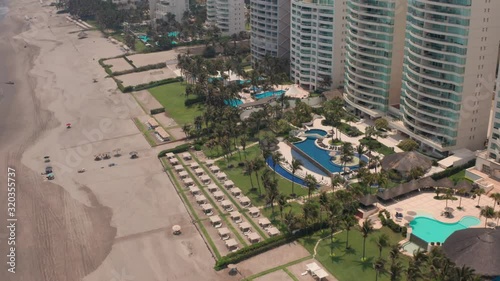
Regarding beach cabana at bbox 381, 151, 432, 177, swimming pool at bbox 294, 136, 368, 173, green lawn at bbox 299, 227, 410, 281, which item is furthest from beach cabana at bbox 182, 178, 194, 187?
beach cabana at bbox 381, 151, 432, 177

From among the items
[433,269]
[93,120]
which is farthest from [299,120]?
[433,269]

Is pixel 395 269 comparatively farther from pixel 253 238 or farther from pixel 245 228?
pixel 245 228

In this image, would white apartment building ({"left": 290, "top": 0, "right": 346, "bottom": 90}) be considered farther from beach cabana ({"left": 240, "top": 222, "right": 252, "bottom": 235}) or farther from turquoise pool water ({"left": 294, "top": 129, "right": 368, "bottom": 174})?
beach cabana ({"left": 240, "top": 222, "right": 252, "bottom": 235})

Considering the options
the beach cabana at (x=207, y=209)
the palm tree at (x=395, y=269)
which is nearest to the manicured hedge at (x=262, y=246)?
the beach cabana at (x=207, y=209)

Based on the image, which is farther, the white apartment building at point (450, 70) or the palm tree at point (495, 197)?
the white apartment building at point (450, 70)

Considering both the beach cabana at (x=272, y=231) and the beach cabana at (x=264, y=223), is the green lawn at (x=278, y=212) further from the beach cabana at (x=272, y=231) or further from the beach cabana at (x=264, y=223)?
the beach cabana at (x=272, y=231)

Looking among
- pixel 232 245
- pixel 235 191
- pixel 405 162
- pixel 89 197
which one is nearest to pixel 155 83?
pixel 89 197

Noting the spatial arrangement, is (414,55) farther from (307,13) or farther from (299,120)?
(307,13)
